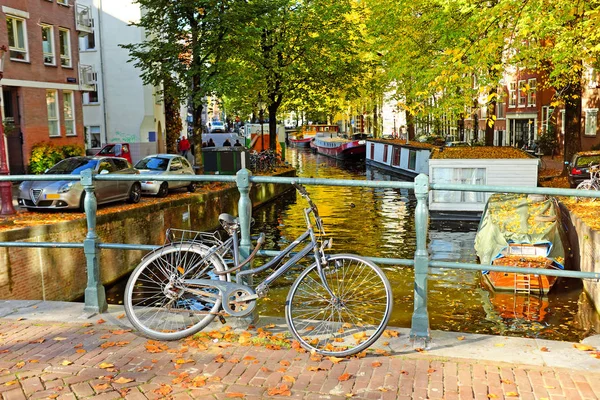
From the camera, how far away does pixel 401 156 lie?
4050 cm

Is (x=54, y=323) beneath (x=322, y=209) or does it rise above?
above

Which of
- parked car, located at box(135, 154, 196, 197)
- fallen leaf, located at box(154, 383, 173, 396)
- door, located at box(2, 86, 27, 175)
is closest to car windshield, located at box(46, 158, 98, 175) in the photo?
parked car, located at box(135, 154, 196, 197)

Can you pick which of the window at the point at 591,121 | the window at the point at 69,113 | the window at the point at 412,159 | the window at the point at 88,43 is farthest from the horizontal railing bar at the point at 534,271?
the window at the point at 88,43

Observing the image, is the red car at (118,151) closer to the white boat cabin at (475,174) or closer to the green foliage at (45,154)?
the green foliage at (45,154)

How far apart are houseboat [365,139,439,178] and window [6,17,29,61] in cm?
1915

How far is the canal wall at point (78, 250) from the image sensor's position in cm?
1188

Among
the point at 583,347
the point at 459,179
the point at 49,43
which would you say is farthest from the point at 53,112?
the point at 583,347

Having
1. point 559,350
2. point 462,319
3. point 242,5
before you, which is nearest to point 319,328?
point 559,350

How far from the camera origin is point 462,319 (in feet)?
37.4

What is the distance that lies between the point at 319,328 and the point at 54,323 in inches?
92.3

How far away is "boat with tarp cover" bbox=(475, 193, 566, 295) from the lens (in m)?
12.6

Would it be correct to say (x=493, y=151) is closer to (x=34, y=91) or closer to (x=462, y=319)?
(x=462, y=319)

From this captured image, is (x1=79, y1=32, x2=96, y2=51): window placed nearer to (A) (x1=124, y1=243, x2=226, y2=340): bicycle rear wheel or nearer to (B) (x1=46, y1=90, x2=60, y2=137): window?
(B) (x1=46, y1=90, x2=60, y2=137): window

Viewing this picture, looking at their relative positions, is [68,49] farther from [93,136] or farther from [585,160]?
[585,160]
